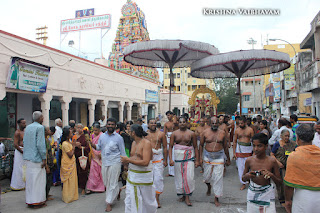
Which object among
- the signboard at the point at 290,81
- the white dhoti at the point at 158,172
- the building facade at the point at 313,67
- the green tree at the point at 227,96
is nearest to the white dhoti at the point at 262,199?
the white dhoti at the point at 158,172

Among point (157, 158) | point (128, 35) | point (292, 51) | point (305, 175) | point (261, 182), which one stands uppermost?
point (128, 35)

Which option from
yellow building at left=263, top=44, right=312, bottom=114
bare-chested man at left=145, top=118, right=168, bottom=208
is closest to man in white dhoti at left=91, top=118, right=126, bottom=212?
bare-chested man at left=145, top=118, right=168, bottom=208

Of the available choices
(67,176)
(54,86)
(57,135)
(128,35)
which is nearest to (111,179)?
(67,176)

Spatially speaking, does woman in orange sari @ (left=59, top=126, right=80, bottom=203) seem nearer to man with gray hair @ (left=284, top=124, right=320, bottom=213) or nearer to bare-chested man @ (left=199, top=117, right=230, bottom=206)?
bare-chested man @ (left=199, top=117, right=230, bottom=206)

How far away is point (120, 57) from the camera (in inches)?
1499

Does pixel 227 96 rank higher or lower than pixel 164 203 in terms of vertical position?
higher

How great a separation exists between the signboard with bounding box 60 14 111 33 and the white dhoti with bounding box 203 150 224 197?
84.5ft

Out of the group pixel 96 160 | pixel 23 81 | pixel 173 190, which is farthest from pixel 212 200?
pixel 23 81

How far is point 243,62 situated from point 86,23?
2500cm

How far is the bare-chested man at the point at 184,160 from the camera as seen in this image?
5031 mm

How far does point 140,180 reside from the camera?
376cm

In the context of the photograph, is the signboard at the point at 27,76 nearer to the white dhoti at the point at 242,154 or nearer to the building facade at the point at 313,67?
the white dhoti at the point at 242,154

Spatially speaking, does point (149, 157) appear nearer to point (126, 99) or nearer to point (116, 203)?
point (116, 203)

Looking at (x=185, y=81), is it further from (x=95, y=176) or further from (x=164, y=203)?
(x=164, y=203)
